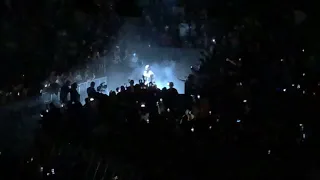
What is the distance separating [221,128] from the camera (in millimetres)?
6000

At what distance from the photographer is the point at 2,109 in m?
7.93

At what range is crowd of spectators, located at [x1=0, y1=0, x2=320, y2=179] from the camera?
5746 millimetres

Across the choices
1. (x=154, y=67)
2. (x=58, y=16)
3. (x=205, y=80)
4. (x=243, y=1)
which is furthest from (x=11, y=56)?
(x=154, y=67)

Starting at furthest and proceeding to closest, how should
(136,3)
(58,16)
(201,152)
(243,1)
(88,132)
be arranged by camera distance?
(136,3)
(58,16)
(243,1)
(88,132)
(201,152)

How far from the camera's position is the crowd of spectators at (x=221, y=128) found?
575 cm

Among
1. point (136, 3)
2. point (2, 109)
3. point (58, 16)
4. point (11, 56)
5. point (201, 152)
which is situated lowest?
point (201, 152)

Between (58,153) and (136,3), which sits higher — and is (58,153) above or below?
below

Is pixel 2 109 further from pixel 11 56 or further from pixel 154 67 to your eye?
pixel 154 67

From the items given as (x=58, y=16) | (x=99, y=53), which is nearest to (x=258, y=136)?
(x=58, y=16)

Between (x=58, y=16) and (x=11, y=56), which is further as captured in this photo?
(x=58, y=16)

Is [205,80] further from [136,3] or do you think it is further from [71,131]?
[136,3]

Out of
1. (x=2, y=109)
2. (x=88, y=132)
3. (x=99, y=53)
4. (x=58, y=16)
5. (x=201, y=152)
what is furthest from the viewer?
(x=99, y=53)

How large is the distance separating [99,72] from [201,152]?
6.49m

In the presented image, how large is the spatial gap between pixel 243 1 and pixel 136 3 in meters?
6.20
